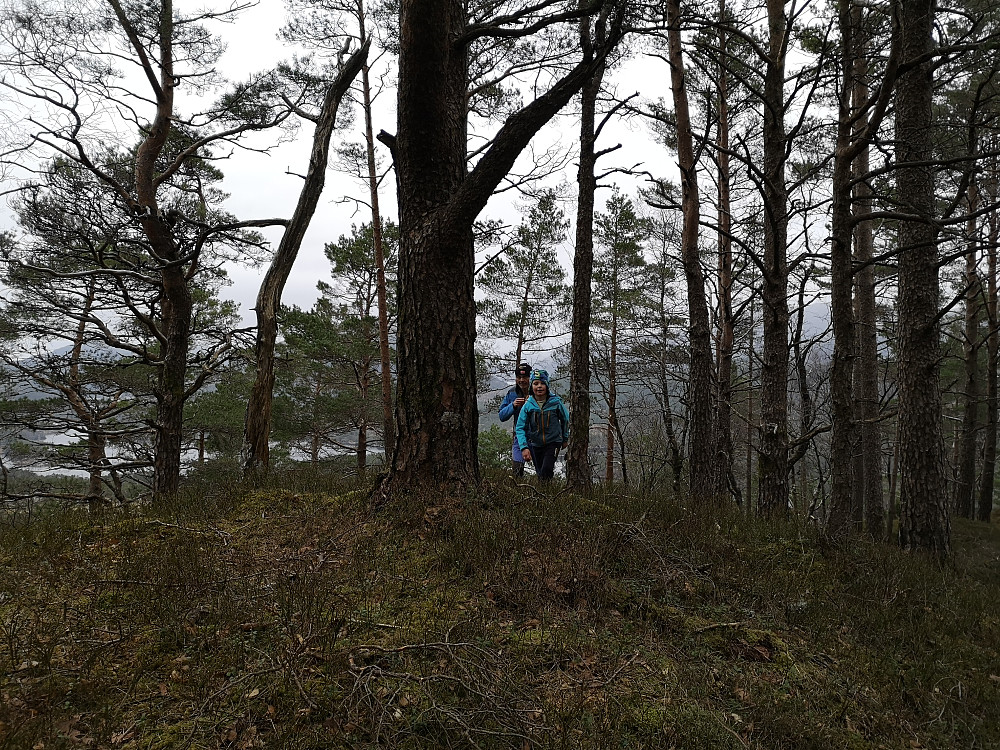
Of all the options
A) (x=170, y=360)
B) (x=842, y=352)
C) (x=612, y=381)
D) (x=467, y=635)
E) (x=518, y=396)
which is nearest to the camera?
(x=467, y=635)

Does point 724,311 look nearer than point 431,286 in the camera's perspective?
No

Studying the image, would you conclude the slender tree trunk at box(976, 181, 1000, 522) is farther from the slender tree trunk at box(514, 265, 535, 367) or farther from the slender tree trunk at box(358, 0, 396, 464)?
the slender tree trunk at box(358, 0, 396, 464)

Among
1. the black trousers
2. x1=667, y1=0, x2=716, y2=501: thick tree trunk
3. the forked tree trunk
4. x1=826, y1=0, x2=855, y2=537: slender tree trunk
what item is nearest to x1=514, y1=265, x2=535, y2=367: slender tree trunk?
x1=667, y1=0, x2=716, y2=501: thick tree trunk

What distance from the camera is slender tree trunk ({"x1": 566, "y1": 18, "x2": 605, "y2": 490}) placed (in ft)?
21.6

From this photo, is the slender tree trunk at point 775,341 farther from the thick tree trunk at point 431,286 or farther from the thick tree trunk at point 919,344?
the thick tree trunk at point 431,286

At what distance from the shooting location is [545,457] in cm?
677

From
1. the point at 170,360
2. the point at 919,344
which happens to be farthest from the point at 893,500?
the point at 170,360

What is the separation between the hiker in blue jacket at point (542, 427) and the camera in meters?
6.70

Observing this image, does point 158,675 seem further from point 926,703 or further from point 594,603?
point 926,703

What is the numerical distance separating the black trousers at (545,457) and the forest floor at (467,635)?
2.64 m

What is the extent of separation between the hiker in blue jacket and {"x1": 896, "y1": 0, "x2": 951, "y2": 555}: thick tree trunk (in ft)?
13.4

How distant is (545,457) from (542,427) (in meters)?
0.46

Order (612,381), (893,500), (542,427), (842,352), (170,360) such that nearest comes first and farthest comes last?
(842,352)
(170,360)
(542,427)
(612,381)
(893,500)

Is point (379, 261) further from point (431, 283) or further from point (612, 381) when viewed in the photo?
point (431, 283)
